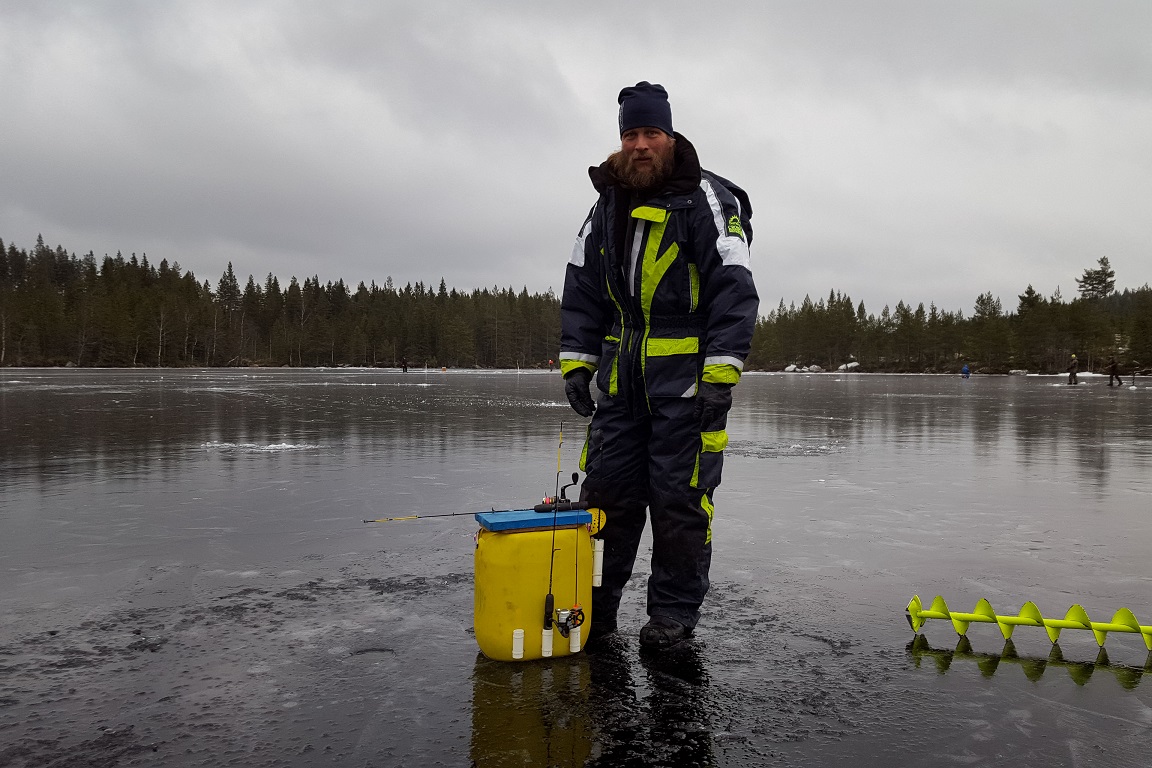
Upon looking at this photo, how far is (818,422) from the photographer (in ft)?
52.5

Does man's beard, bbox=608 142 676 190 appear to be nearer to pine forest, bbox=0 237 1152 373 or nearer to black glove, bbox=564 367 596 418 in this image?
black glove, bbox=564 367 596 418

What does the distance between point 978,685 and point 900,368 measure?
115675 millimetres

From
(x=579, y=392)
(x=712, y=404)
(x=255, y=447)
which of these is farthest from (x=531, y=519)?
(x=255, y=447)

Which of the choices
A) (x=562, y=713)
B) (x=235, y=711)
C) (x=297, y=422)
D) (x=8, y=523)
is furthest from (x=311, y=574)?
(x=297, y=422)

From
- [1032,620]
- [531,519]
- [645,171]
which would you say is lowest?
[1032,620]

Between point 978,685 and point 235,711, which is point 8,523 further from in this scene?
point 978,685

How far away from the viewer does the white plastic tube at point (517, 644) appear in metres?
3.06

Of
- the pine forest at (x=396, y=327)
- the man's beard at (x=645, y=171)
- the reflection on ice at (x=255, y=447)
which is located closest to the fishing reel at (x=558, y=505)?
the man's beard at (x=645, y=171)

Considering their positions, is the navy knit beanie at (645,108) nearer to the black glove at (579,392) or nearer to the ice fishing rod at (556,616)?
the black glove at (579,392)

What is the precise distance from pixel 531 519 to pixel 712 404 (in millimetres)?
875

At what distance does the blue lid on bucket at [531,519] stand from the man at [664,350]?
32 cm

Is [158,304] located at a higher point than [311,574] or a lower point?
higher

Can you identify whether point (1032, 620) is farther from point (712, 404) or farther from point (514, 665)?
point (514, 665)

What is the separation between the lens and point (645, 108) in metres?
3.53
